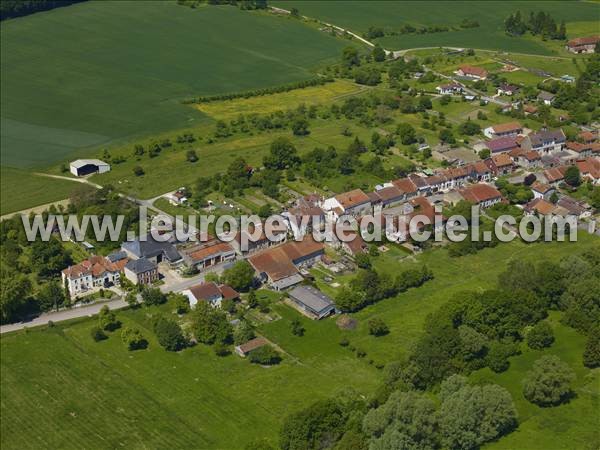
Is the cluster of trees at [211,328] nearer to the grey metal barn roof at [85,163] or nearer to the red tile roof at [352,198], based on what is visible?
the red tile roof at [352,198]

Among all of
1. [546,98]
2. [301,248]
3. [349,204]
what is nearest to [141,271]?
[301,248]

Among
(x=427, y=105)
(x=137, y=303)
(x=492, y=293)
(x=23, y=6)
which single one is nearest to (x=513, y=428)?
(x=492, y=293)

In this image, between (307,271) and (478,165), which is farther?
(478,165)

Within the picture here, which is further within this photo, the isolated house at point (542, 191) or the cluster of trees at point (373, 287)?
the isolated house at point (542, 191)

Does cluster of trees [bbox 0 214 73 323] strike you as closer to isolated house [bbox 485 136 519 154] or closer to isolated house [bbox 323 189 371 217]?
isolated house [bbox 323 189 371 217]

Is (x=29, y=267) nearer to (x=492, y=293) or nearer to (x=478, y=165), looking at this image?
(x=492, y=293)

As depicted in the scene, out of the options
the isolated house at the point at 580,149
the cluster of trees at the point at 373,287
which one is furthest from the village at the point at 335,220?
the cluster of trees at the point at 373,287
